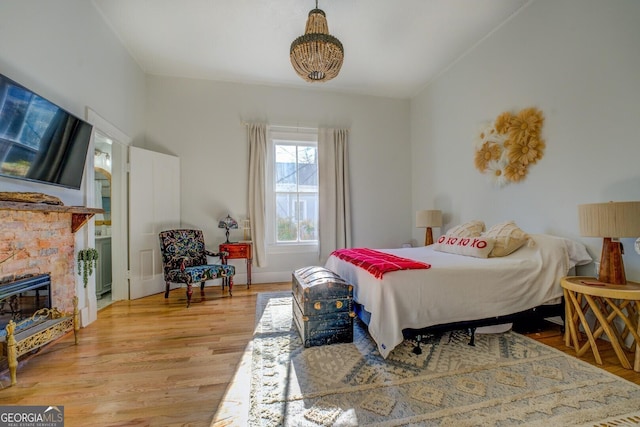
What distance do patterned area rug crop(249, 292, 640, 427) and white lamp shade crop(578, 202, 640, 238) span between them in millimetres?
944

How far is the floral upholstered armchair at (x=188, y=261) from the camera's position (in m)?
3.56

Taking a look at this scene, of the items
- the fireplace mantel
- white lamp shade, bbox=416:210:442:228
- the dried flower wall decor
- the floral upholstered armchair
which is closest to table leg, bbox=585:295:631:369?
the dried flower wall decor

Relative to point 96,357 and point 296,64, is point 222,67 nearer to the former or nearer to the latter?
point 296,64

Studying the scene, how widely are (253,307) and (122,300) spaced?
73.8 inches

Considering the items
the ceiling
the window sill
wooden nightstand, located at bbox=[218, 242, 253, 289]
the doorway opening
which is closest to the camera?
the ceiling

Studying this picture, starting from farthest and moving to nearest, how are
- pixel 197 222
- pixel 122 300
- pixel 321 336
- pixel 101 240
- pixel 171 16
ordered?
pixel 197 222 < pixel 101 240 < pixel 122 300 < pixel 171 16 < pixel 321 336

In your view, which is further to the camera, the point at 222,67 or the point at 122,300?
the point at 222,67

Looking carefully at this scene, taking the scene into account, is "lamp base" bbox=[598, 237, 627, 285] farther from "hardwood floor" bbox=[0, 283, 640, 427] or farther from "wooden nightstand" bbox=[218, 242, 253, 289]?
"wooden nightstand" bbox=[218, 242, 253, 289]

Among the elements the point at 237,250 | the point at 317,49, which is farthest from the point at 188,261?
the point at 317,49

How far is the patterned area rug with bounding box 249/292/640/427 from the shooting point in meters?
1.49

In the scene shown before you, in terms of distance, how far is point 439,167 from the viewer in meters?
4.58

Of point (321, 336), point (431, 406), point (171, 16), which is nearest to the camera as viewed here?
point (431, 406)

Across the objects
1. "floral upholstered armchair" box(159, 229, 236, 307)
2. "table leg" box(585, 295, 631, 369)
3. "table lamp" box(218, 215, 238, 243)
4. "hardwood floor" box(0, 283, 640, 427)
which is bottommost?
"hardwood floor" box(0, 283, 640, 427)

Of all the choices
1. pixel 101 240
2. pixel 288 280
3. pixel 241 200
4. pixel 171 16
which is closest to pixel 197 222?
pixel 241 200
